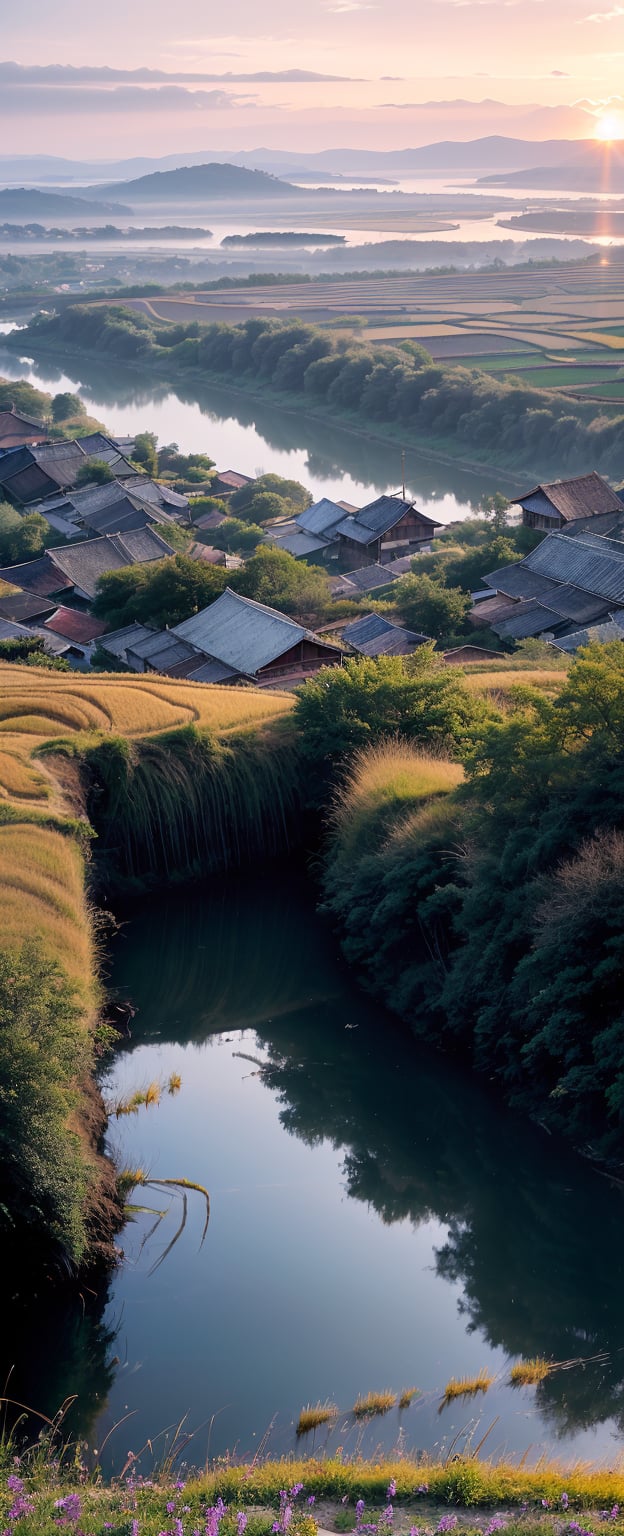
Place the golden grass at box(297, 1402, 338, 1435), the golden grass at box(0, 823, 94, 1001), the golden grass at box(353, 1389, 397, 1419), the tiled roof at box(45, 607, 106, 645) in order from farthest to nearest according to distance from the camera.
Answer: the tiled roof at box(45, 607, 106, 645), the golden grass at box(0, 823, 94, 1001), the golden grass at box(353, 1389, 397, 1419), the golden grass at box(297, 1402, 338, 1435)

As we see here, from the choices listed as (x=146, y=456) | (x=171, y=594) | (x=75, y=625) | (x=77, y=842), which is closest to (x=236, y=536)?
(x=75, y=625)

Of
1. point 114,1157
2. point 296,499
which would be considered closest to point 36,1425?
point 114,1157

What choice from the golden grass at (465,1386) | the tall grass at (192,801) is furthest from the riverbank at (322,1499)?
the tall grass at (192,801)

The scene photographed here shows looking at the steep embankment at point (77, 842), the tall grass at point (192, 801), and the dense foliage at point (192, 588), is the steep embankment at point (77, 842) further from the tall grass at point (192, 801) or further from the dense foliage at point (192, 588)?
the dense foliage at point (192, 588)

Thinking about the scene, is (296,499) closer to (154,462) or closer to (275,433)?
(154,462)

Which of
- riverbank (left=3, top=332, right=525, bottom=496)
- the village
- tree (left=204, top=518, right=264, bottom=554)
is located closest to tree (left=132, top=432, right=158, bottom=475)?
the village

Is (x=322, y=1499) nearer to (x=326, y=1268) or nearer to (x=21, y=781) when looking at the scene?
(x=326, y=1268)

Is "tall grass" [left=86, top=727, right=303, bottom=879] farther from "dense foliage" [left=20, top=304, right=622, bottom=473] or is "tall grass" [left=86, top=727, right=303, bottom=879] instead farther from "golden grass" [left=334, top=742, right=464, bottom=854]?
"dense foliage" [left=20, top=304, right=622, bottom=473]
